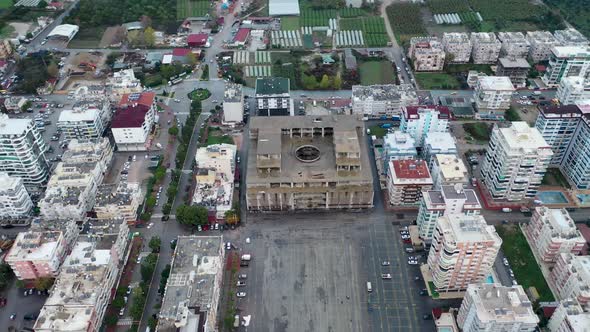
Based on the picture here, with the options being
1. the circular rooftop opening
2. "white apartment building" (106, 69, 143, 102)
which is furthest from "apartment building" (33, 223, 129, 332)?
"white apartment building" (106, 69, 143, 102)

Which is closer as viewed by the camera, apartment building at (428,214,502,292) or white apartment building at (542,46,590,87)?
apartment building at (428,214,502,292)

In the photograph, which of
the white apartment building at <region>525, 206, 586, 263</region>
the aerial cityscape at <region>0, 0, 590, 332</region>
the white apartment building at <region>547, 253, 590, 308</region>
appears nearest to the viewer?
the white apartment building at <region>547, 253, 590, 308</region>

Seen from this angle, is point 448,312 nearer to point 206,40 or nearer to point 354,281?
point 354,281

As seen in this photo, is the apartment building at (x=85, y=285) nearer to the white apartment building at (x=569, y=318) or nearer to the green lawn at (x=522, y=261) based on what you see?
the white apartment building at (x=569, y=318)

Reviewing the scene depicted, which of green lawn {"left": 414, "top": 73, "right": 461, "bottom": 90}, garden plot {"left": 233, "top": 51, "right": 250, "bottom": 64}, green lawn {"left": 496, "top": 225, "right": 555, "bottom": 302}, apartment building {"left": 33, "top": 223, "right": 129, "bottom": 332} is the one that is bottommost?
green lawn {"left": 496, "top": 225, "right": 555, "bottom": 302}

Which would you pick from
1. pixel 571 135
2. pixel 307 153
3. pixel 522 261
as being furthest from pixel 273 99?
pixel 571 135

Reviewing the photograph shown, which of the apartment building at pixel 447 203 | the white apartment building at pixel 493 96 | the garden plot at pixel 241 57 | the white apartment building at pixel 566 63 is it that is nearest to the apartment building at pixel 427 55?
the white apartment building at pixel 493 96

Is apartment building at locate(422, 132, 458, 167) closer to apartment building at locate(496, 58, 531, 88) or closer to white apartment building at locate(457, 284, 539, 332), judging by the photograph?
white apartment building at locate(457, 284, 539, 332)

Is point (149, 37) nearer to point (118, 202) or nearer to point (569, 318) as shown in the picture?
point (118, 202)
